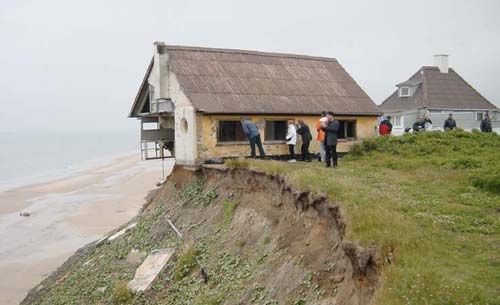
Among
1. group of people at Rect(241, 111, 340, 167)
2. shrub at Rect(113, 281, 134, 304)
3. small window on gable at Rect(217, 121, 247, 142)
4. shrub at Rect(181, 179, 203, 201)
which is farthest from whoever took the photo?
small window on gable at Rect(217, 121, 247, 142)

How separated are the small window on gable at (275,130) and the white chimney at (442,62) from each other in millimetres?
24602

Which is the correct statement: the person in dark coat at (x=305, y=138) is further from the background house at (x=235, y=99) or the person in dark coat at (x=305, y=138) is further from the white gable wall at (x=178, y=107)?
the white gable wall at (x=178, y=107)

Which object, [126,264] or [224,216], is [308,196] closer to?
[224,216]

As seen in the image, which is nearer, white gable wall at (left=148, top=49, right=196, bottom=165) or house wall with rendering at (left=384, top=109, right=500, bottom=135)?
white gable wall at (left=148, top=49, right=196, bottom=165)

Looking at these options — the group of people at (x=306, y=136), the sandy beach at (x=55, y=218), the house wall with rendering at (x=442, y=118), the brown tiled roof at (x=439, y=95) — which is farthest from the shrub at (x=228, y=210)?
the brown tiled roof at (x=439, y=95)

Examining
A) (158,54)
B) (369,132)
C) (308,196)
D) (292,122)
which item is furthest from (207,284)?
(369,132)

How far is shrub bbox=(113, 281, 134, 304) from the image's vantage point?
16.1m

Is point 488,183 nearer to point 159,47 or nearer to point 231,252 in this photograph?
point 231,252

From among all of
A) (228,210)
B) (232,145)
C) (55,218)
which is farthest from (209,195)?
(55,218)

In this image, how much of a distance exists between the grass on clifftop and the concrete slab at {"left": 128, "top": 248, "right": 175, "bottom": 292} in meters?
4.08

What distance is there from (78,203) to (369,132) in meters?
27.7

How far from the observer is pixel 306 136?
22.9 m

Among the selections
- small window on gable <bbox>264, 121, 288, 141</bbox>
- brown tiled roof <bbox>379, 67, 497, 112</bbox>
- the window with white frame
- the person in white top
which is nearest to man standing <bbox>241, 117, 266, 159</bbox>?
the person in white top

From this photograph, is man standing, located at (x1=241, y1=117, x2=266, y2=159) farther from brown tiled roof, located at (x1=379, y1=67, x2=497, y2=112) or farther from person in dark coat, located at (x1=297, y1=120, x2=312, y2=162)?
brown tiled roof, located at (x1=379, y1=67, x2=497, y2=112)
